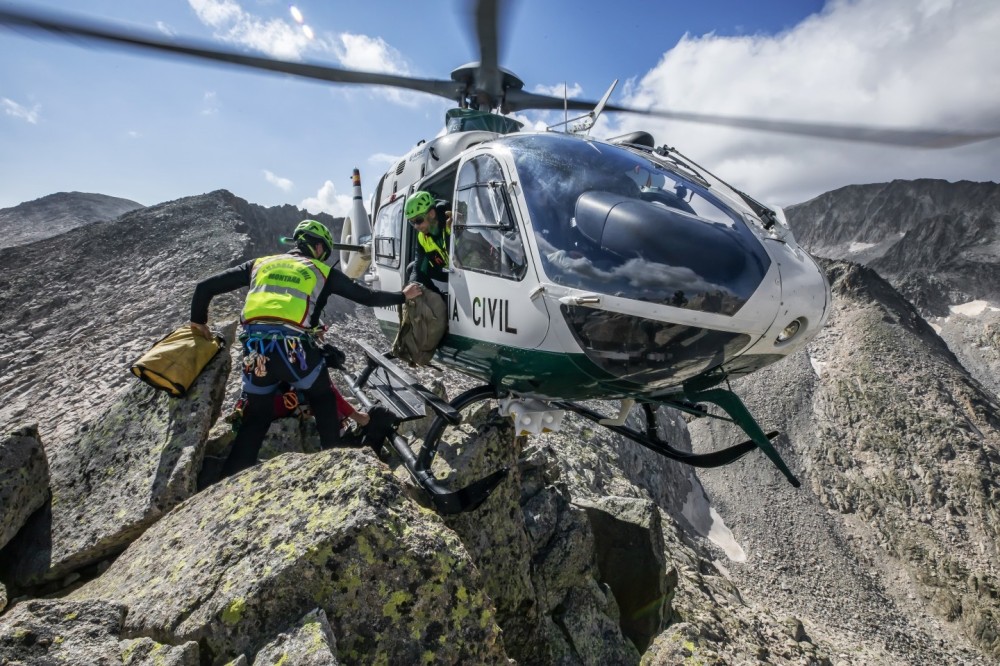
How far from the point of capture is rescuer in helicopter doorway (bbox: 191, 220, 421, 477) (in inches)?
171

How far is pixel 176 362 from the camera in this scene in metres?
4.54

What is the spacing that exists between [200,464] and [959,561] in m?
36.8

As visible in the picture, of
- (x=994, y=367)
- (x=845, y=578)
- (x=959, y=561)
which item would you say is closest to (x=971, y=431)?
(x=959, y=561)

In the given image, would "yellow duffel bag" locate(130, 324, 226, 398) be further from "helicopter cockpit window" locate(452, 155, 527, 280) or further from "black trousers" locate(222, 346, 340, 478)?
"helicopter cockpit window" locate(452, 155, 527, 280)

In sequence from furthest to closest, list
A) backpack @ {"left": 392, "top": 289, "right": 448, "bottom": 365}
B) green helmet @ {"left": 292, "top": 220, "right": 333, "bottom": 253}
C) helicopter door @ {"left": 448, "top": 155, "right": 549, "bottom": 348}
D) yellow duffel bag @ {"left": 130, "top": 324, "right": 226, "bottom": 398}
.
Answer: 1. green helmet @ {"left": 292, "top": 220, "right": 333, "bottom": 253}
2. backpack @ {"left": 392, "top": 289, "right": 448, "bottom": 365}
3. yellow duffel bag @ {"left": 130, "top": 324, "right": 226, "bottom": 398}
4. helicopter door @ {"left": 448, "top": 155, "right": 549, "bottom": 348}

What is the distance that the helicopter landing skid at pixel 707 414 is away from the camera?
351 centimetres

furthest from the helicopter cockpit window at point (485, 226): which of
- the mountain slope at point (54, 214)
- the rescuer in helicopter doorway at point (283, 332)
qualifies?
the mountain slope at point (54, 214)

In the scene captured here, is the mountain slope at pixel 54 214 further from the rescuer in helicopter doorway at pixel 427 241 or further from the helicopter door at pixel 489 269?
the helicopter door at pixel 489 269

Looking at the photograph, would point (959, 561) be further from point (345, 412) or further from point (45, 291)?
point (45, 291)

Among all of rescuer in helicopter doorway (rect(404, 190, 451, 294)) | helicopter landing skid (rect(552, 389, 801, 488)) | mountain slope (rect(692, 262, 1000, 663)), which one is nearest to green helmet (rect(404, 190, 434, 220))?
rescuer in helicopter doorway (rect(404, 190, 451, 294))

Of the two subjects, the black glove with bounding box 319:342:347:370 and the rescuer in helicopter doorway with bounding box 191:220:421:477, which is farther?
the black glove with bounding box 319:342:347:370

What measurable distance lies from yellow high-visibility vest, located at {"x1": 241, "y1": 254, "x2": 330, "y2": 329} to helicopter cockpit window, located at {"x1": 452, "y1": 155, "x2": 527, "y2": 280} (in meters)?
1.27

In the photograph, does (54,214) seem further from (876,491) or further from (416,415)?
(876,491)

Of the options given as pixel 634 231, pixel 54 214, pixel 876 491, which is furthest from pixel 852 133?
pixel 876 491
